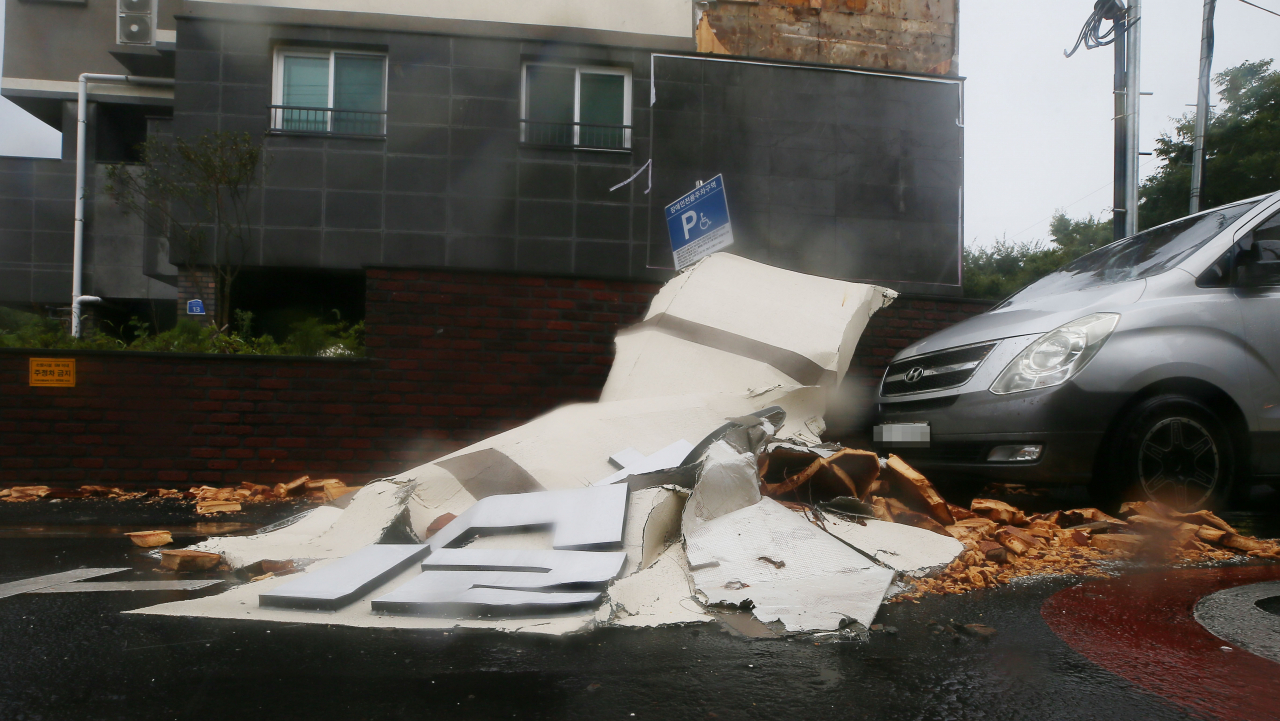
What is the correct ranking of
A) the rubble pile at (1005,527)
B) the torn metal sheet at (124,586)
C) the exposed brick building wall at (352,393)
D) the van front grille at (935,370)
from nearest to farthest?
1. the torn metal sheet at (124,586)
2. the rubble pile at (1005,527)
3. the van front grille at (935,370)
4. the exposed brick building wall at (352,393)

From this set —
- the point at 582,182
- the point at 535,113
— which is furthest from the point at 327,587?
the point at 535,113

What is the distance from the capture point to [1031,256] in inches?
1761

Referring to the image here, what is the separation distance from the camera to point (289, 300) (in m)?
10.0

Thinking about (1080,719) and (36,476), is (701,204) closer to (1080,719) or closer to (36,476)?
(1080,719)

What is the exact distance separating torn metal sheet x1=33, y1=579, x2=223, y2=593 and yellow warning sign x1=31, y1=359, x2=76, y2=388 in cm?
350

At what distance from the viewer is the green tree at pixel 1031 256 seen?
39972 millimetres

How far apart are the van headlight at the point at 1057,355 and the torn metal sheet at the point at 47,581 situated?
438 centimetres

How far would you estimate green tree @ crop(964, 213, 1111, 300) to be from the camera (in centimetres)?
3997

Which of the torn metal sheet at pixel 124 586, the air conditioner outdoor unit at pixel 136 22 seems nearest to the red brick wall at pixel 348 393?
the torn metal sheet at pixel 124 586

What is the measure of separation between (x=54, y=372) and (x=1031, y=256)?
1862 inches

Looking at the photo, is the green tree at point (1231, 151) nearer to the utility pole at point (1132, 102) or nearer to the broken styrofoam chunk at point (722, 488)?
the utility pole at point (1132, 102)

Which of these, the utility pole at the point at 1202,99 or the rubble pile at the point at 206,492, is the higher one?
the utility pole at the point at 1202,99

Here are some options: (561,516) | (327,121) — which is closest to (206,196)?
(327,121)

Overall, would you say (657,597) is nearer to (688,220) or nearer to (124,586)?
(124,586)
